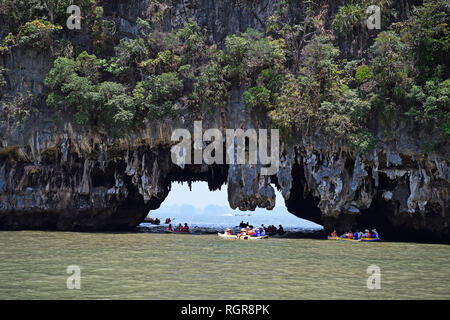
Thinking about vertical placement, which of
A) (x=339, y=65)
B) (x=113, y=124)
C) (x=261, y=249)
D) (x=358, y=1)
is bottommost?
(x=261, y=249)

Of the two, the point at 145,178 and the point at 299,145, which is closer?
the point at 299,145

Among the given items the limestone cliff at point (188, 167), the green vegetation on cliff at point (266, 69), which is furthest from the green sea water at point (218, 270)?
the green vegetation on cliff at point (266, 69)

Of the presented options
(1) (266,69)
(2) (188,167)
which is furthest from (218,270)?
(2) (188,167)

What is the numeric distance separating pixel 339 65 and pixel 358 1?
3.63 meters

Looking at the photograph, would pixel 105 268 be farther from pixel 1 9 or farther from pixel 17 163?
pixel 1 9

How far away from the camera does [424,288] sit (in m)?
12.9

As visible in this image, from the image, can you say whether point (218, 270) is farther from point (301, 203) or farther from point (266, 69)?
point (301, 203)

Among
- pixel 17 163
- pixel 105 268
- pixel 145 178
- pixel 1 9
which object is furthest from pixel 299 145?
pixel 1 9

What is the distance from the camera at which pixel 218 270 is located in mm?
15594

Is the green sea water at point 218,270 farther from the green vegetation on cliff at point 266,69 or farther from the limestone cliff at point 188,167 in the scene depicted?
the green vegetation on cliff at point 266,69

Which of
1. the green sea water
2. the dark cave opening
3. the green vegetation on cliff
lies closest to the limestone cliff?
the green vegetation on cliff

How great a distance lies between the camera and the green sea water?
12055 millimetres
